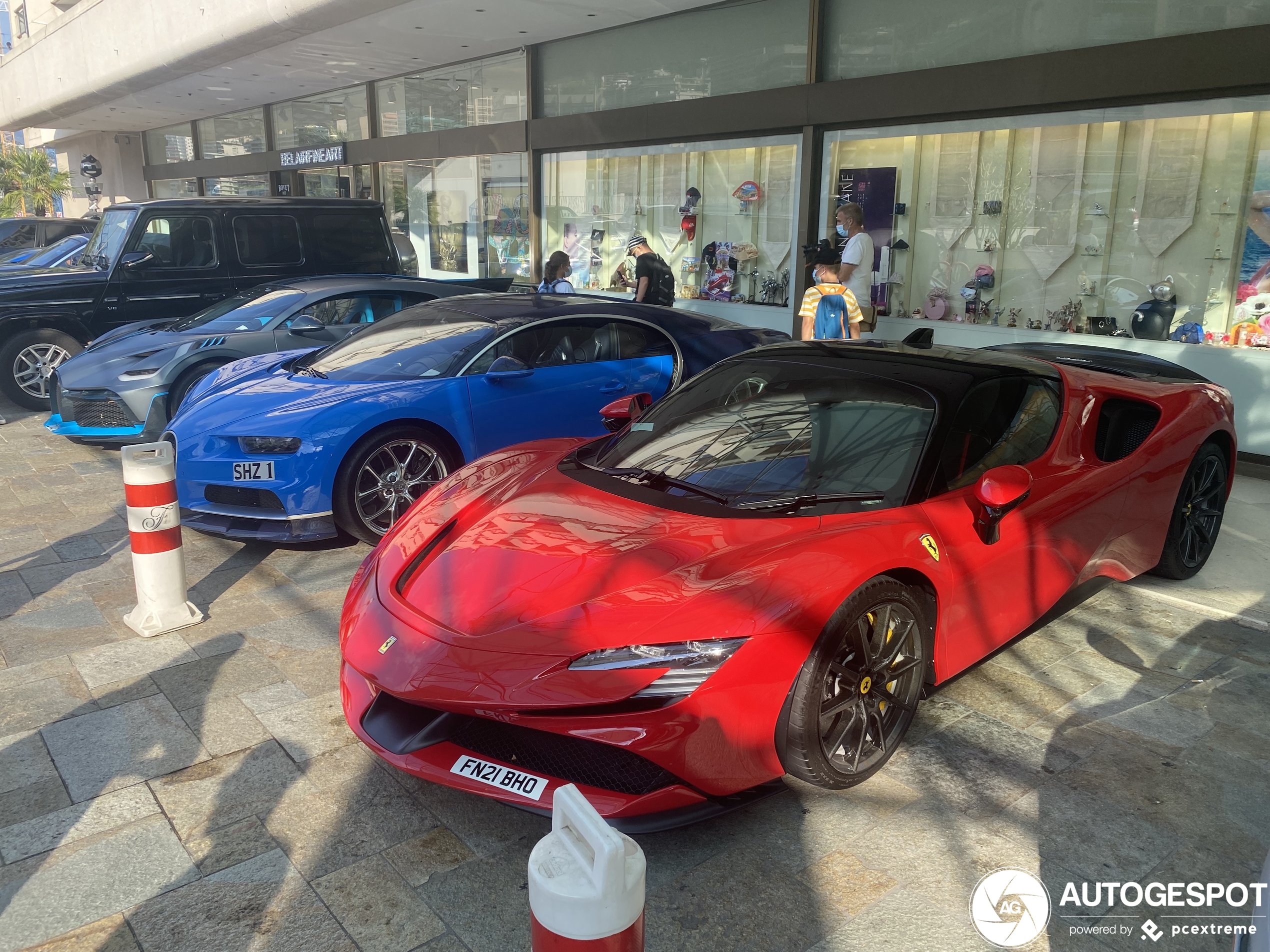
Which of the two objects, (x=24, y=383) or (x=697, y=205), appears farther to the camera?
(x=697, y=205)

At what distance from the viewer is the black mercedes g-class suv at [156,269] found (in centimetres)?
975

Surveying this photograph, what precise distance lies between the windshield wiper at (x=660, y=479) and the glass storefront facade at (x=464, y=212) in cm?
1013

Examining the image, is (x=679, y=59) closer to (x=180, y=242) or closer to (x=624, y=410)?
(x=180, y=242)

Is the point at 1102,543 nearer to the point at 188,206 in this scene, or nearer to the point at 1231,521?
the point at 1231,521

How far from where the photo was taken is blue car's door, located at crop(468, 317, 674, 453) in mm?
5777

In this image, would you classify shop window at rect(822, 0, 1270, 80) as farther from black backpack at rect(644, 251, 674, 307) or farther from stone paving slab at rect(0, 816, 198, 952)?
stone paving slab at rect(0, 816, 198, 952)

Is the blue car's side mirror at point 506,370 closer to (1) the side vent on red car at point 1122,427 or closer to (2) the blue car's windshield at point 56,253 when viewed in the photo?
(1) the side vent on red car at point 1122,427

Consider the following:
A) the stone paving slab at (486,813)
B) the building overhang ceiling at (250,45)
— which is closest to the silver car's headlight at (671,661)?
the stone paving slab at (486,813)

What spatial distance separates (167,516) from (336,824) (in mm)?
2078

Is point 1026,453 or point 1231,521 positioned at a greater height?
point 1026,453

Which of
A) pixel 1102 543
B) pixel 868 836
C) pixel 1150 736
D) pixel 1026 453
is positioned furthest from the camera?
pixel 1102 543

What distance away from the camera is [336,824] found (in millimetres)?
2889

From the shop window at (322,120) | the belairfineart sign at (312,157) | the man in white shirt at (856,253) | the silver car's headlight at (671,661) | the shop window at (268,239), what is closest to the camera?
the silver car's headlight at (671,661)

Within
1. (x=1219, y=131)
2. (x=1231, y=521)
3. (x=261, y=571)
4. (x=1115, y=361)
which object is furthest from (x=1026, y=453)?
(x=1219, y=131)
